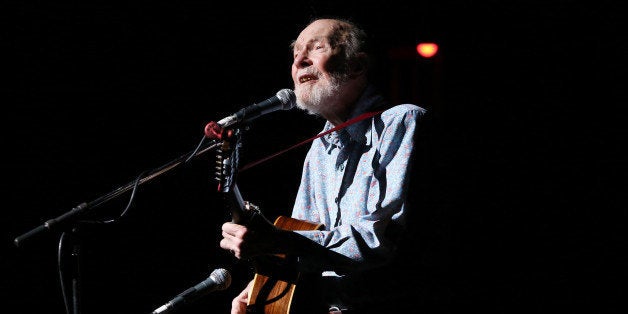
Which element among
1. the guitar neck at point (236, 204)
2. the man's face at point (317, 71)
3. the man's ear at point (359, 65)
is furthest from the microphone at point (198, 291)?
the man's ear at point (359, 65)

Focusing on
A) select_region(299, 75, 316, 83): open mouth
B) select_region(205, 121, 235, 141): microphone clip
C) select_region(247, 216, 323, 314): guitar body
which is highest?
select_region(299, 75, 316, 83): open mouth

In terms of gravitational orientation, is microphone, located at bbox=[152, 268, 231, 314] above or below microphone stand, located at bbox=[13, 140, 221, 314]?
below

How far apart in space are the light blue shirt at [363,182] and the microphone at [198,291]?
40 centimetres

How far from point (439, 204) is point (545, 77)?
171 cm

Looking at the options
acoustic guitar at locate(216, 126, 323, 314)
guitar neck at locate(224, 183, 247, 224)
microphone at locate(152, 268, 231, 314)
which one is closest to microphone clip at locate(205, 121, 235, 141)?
acoustic guitar at locate(216, 126, 323, 314)

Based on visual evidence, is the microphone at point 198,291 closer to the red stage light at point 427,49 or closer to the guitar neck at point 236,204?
the guitar neck at point 236,204

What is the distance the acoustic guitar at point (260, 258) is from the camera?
206 centimetres

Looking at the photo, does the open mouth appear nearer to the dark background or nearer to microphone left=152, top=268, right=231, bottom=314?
the dark background

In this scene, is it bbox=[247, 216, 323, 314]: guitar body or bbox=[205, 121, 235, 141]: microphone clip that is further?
bbox=[247, 216, 323, 314]: guitar body

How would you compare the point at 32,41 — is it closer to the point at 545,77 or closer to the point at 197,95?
the point at 197,95

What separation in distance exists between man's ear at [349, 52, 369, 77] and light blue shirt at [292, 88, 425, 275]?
10 centimetres

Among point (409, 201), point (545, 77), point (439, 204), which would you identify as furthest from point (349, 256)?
point (545, 77)

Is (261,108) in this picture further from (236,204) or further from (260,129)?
(260,129)

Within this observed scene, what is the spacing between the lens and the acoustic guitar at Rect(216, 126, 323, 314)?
206 centimetres
